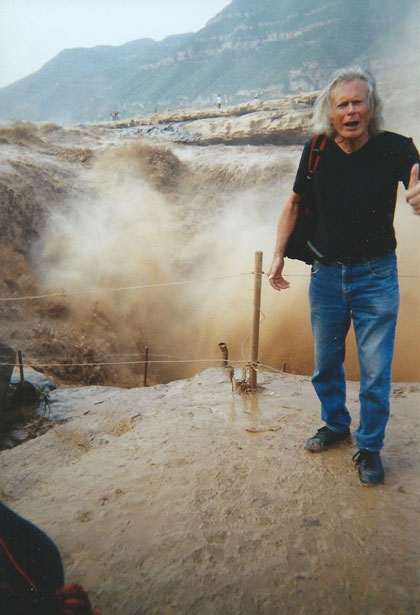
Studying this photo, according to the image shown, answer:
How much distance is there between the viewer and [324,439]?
2.38 metres

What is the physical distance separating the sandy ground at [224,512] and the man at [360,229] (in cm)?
30

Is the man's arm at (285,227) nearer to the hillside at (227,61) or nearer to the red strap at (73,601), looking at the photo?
the red strap at (73,601)

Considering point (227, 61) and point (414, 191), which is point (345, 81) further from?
point (227, 61)

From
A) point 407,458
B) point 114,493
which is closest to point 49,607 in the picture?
point 114,493

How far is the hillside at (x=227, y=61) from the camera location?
24.2m

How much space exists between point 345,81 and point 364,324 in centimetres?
115

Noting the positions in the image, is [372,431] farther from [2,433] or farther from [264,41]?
[264,41]

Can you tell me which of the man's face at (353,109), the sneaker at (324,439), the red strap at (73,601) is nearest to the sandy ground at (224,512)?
the sneaker at (324,439)

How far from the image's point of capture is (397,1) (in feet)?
73.3

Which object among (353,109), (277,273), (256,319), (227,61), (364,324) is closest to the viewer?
(353,109)

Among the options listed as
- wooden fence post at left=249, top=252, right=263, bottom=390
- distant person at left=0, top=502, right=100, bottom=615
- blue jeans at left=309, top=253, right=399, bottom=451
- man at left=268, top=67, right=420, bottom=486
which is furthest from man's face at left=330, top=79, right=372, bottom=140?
distant person at left=0, top=502, right=100, bottom=615

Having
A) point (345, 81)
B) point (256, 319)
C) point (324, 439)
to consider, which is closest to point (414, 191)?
point (345, 81)

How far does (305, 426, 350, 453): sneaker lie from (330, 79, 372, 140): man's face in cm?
164

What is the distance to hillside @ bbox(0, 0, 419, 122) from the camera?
24.2 m
